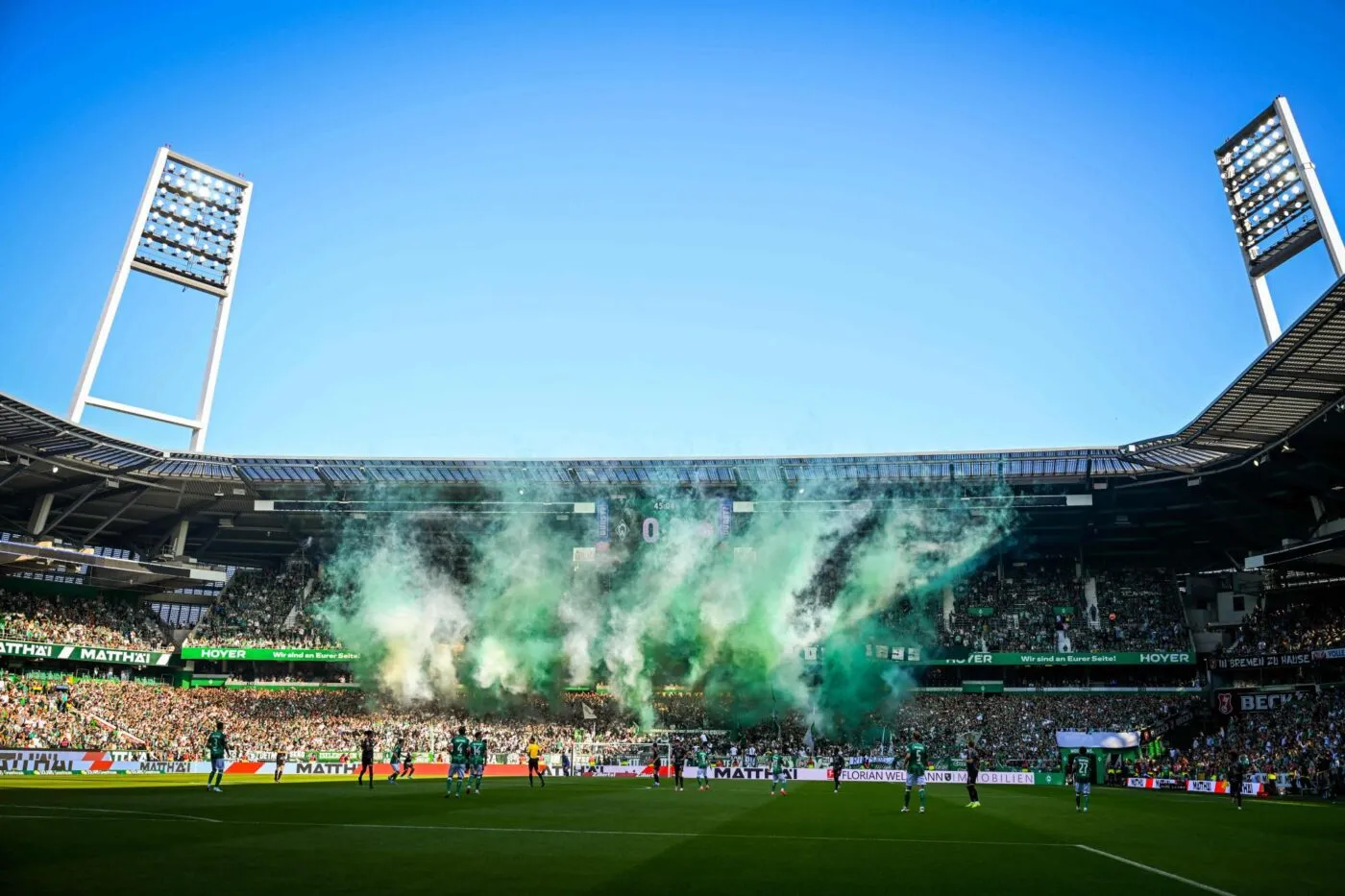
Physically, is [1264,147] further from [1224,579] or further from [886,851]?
[886,851]

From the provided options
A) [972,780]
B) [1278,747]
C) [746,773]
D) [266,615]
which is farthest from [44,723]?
[1278,747]

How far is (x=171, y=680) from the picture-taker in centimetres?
7456

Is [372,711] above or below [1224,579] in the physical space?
below

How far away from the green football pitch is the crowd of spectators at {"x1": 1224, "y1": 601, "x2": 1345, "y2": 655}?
94.9 feet

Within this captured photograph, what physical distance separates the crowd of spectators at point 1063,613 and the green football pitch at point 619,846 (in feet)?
126

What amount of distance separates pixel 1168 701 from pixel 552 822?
191 ft

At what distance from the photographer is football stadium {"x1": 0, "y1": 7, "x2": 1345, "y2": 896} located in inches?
2035

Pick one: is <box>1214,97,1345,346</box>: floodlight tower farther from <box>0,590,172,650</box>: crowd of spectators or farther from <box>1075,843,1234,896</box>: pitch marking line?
<box>0,590,172,650</box>: crowd of spectators

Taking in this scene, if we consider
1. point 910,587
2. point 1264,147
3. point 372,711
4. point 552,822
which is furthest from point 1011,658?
point 552,822

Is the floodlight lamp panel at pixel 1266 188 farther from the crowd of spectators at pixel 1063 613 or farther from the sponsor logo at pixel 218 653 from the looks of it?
the sponsor logo at pixel 218 653

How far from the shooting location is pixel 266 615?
3115 inches

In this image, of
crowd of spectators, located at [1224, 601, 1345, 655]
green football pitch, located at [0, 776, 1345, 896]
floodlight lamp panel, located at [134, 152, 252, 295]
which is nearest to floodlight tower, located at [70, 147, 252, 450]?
floodlight lamp panel, located at [134, 152, 252, 295]

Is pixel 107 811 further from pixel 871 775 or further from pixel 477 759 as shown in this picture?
pixel 871 775

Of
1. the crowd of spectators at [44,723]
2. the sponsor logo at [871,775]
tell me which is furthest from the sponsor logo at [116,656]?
the sponsor logo at [871,775]
